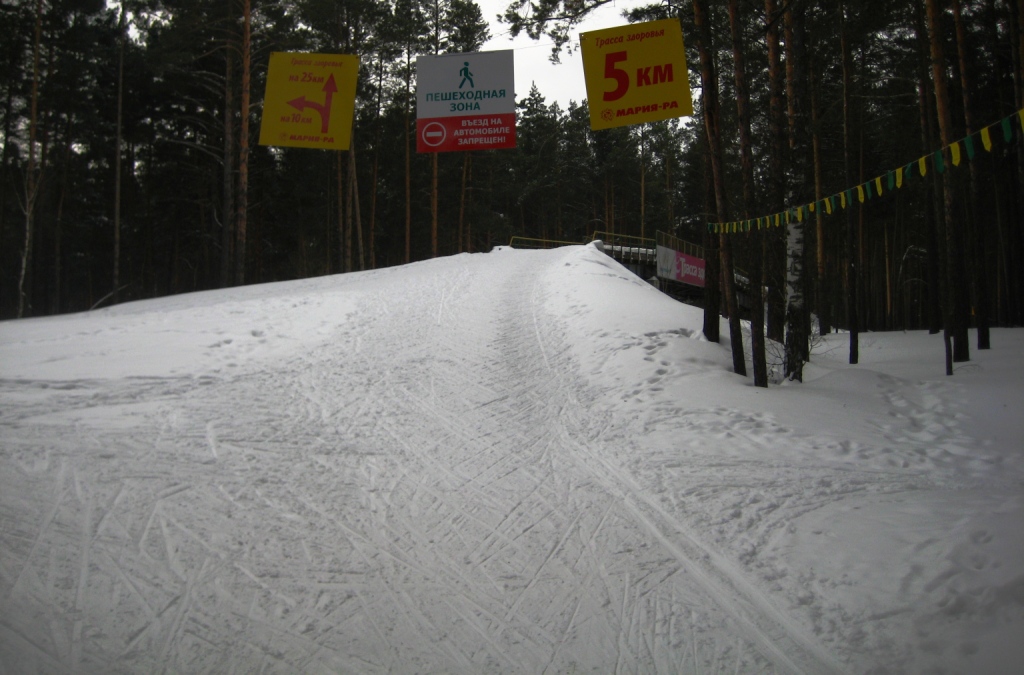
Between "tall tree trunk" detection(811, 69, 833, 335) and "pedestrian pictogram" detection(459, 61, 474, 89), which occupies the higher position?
"pedestrian pictogram" detection(459, 61, 474, 89)

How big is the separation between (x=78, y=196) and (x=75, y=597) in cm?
3477

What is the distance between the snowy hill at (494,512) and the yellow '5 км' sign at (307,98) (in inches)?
176

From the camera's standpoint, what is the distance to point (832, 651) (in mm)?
3695

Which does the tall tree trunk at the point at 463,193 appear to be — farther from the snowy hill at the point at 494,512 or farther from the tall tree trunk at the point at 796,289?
the tall tree trunk at the point at 796,289

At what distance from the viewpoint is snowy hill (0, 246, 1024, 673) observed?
380cm

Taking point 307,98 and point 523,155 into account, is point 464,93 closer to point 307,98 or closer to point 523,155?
point 307,98

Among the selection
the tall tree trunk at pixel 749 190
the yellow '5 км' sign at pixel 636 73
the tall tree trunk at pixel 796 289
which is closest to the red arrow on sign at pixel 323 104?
the yellow '5 км' sign at pixel 636 73

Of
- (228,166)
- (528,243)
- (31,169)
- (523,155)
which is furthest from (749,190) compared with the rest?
(523,155)

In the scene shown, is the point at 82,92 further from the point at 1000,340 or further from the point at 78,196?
the point at 1000,340

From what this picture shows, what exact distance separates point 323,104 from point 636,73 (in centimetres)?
645

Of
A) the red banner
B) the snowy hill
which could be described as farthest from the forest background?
the red banner

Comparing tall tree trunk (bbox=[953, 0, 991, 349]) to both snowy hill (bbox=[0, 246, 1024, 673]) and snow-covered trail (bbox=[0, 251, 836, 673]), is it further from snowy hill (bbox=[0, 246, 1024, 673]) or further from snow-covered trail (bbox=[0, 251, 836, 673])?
snow-covered trail (bbox=[0, 251, 836, 673])

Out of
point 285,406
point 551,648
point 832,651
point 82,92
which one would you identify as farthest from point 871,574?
point 82,92

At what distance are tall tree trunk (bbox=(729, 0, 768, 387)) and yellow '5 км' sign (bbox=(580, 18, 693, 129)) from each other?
28.3 inches
